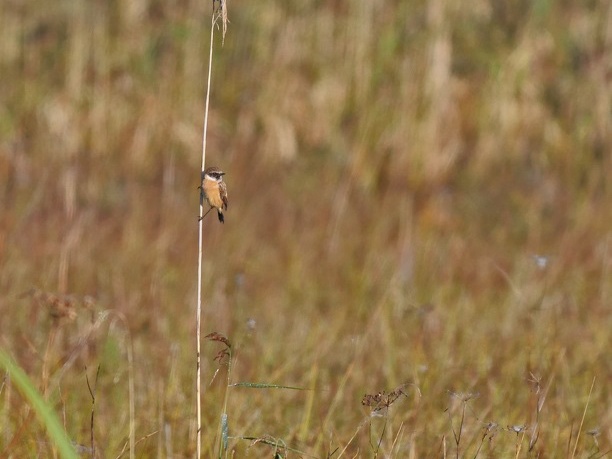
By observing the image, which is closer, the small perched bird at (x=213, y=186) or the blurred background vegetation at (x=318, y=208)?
the small perched bird at (x=213, y=186)

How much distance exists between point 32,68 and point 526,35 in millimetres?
2625

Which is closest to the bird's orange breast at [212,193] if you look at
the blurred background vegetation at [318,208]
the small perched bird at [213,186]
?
the small perched bird at [213,186]

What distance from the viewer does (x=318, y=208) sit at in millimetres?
4852

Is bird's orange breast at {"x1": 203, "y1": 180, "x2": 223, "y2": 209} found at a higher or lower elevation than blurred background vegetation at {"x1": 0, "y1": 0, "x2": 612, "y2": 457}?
higher

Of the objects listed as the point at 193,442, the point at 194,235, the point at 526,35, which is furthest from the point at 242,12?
the point at 193,442

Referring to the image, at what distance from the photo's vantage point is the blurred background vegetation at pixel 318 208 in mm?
2709

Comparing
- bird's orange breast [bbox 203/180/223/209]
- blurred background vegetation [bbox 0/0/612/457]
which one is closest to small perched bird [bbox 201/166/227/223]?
bird's orange breast [bbox 203/180/223/209]

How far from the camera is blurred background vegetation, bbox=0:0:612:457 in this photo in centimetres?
271

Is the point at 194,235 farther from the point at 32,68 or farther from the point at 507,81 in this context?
the point at 507,81

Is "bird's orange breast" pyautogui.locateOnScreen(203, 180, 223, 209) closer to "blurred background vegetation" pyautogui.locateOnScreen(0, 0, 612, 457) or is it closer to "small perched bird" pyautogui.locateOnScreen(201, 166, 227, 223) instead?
"small perched bird" pyautogui.locateOnScreen(201, 166, 227, 223)

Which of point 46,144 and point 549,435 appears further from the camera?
point 46,144

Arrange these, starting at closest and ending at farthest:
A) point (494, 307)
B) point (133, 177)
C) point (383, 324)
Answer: point (383, 324) → point (494, 307) → point (133, 177)

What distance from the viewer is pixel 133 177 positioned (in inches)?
202

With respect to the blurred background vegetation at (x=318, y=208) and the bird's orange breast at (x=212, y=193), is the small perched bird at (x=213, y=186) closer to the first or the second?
the bird's orange breast at (x=212, y=193)
